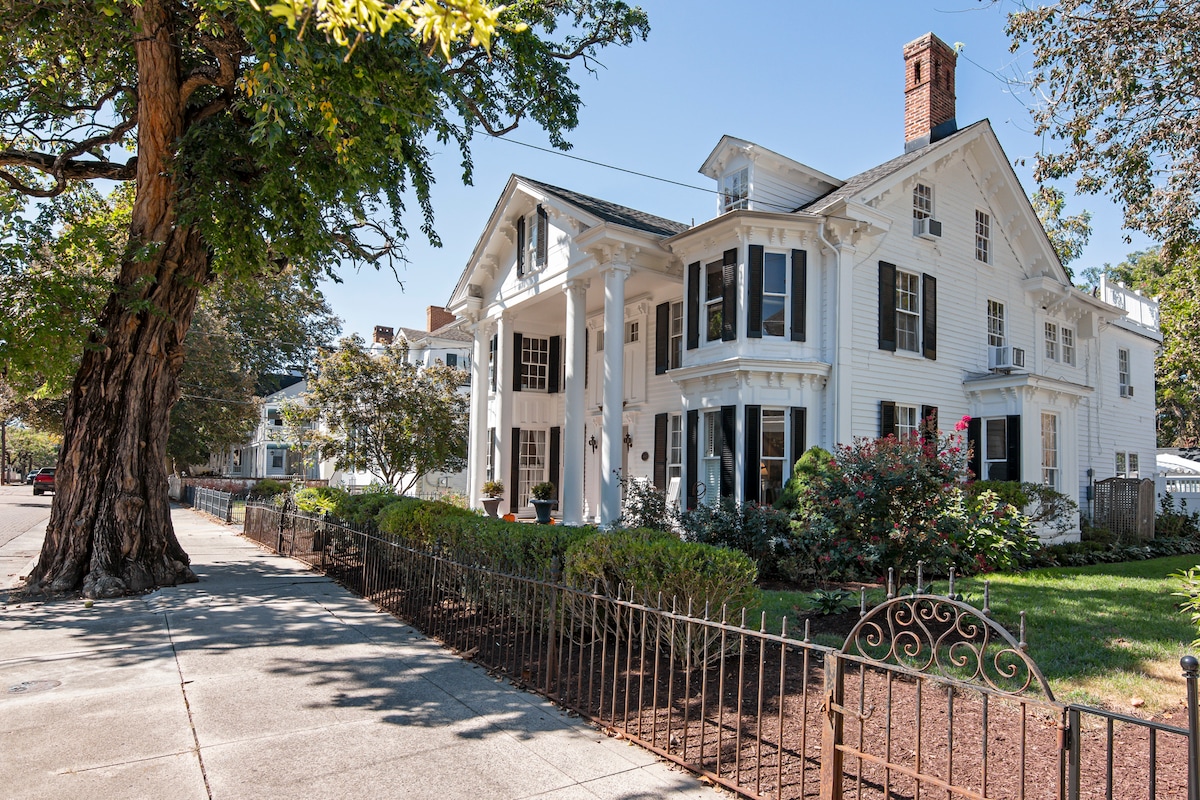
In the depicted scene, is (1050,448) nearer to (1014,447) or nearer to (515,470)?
(1014,447)

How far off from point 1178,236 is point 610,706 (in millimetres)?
12852

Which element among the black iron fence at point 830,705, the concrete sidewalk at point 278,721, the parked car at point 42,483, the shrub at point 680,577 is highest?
the shrub at point 680,577

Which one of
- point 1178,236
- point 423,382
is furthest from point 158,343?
point 1178,236

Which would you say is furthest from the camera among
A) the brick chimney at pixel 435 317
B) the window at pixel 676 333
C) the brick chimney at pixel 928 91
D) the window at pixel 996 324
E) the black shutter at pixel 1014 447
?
the brick chimney at pixel 435 317

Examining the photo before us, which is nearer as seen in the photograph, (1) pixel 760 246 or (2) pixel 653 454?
(1) pixel 760 246

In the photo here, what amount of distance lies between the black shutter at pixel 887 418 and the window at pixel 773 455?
7.66 ft

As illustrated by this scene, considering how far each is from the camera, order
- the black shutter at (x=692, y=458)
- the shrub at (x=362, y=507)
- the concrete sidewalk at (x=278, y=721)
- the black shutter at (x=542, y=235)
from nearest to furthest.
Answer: the concrete sidewalk at (x=278, y=721) < the shrub at (x=362, y=507) < the black shutter at (x=692, y=458) < the black shutter at (x=542, y=235)

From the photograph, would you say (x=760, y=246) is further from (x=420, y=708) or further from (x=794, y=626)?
(x=420, y=708)

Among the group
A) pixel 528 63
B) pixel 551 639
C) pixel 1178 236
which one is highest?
pixel 528 63

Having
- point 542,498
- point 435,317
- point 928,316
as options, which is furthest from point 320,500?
point 435,317

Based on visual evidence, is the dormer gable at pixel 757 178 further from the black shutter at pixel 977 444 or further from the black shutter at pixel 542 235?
the black shutter at pixel 977 444

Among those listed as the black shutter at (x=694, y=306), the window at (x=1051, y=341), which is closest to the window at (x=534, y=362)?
the black shutter at (x=694, y=306)

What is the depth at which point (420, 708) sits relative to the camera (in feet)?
18.6

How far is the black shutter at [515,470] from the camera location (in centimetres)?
2152
